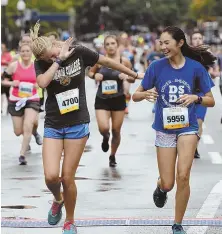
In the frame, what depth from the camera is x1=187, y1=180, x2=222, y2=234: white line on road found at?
8.83 m

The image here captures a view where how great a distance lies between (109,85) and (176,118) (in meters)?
5.60

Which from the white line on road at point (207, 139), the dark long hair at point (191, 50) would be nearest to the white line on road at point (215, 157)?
the white line on road at point (207, 139)

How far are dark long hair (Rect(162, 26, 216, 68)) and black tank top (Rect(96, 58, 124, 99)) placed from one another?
14.9 ft

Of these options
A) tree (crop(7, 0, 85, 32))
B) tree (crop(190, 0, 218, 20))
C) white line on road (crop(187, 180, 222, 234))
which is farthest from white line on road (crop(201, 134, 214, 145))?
tree (crop(190, 0, 218, 20))

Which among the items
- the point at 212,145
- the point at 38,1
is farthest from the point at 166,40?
the point at 38,1

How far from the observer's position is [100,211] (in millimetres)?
10047

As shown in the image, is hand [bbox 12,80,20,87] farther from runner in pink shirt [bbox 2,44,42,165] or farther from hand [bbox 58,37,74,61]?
hand [bbox 58,37,74,61]

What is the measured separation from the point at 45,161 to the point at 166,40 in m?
1.48

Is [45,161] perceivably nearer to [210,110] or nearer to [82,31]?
[210,110]

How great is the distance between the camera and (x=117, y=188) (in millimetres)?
11773

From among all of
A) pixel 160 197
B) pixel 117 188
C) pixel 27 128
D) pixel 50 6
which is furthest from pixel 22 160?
pixel 50 6

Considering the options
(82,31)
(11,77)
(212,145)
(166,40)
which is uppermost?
(166,40)

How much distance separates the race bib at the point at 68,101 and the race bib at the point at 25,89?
20.1 ft

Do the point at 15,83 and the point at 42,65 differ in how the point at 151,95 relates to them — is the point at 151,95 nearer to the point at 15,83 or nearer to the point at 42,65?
the point at 42,65
